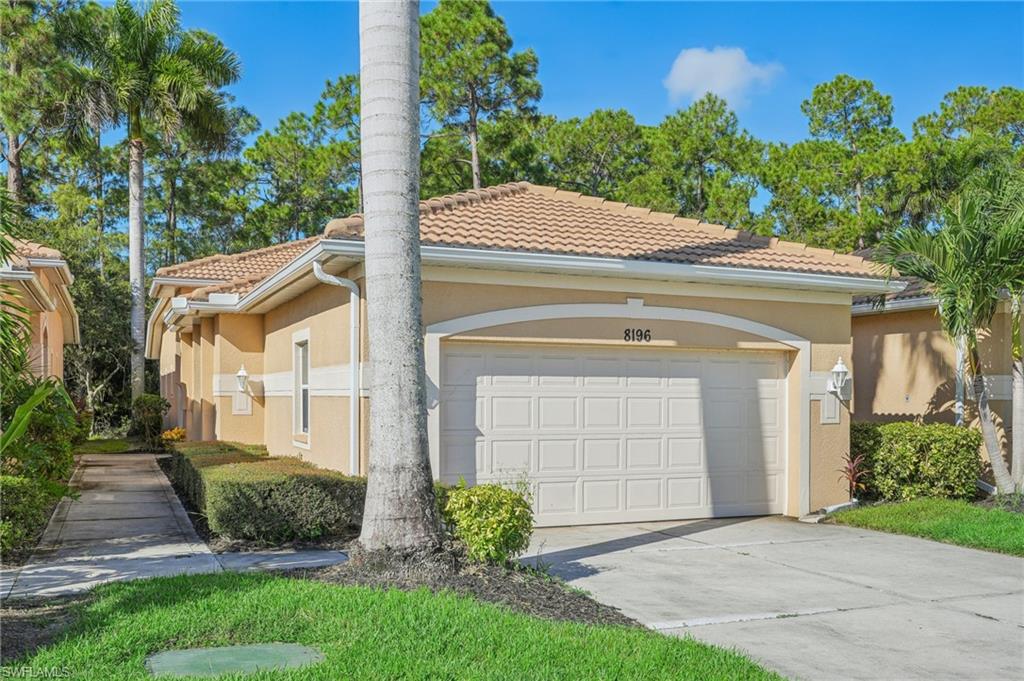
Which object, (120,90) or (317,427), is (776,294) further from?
(120,90)

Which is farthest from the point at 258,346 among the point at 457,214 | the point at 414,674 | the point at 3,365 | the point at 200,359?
the point at 414,674

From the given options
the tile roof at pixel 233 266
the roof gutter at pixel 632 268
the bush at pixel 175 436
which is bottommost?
the bush at pixel 175 436

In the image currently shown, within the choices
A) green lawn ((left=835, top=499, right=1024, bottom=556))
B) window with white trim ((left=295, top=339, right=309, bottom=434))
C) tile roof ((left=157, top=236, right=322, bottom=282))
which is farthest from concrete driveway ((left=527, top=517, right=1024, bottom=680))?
tile roof ((left=157, top=236, right=322, bottom=282))

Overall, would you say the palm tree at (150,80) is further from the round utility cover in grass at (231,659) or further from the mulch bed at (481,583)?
the round utility cover in grass at (231,659)

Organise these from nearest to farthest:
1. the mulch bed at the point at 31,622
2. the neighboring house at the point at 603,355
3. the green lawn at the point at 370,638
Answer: the green lawn at the point at 370,638, the mulch bed at the point at 31,622, the neighboring house at the point at 603,355

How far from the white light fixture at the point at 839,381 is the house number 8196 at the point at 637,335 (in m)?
2.89

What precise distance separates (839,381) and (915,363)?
321 centimetres

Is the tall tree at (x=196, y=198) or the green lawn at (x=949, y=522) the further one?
the tall tree at (x=196, y=198)

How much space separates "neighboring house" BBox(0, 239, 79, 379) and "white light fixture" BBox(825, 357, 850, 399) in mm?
9862

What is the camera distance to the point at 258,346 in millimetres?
17312

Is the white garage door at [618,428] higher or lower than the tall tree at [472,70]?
lower

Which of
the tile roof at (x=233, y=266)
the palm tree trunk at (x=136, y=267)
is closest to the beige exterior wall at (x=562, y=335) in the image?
the tile roof at (x=233, y=266)

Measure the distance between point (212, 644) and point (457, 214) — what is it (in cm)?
747

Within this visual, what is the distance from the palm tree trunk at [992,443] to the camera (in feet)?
40.3
